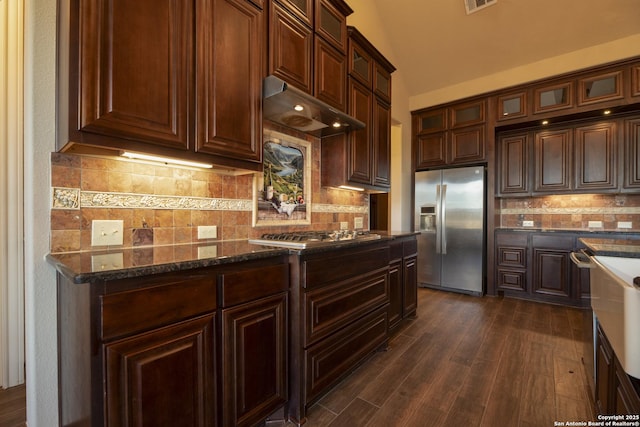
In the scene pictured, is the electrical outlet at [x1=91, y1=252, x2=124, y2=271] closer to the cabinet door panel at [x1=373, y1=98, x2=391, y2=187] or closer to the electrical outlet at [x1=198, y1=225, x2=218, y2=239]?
the electrical outlet at [x1=198, y1=225, x2=218, y2=239]

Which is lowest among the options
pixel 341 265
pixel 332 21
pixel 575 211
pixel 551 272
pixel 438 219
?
pixel 551 272

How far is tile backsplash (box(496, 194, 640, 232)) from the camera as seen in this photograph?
11.6 feet

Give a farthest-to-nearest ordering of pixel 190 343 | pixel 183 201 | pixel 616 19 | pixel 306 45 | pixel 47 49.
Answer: pixel 616 19, pixel 306 45, pixel 183 201, pixel 47 49, pixel 190 343

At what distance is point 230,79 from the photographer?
154 cm

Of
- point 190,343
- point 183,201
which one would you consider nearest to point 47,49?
point 183,201

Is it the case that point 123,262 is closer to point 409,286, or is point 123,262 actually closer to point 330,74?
point 330,74

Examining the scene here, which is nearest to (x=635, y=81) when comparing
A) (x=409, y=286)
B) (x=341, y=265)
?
(x=409, y=286)

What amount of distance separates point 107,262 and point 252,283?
58 centimetres

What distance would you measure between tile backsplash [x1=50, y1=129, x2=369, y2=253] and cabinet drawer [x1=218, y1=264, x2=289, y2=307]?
590mm

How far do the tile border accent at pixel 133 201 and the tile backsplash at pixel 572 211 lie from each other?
4042 millimetres

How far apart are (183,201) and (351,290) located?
1.22 meters

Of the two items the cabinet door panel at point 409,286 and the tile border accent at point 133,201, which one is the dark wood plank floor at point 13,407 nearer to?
the tile border accent at point 133,201

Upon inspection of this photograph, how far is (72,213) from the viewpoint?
129 cm

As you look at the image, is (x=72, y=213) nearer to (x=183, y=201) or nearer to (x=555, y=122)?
(x=183, y=201)
